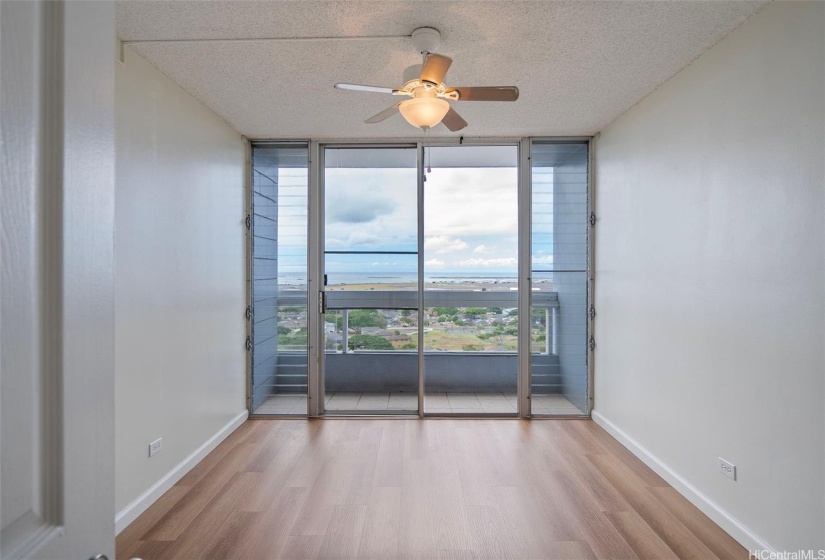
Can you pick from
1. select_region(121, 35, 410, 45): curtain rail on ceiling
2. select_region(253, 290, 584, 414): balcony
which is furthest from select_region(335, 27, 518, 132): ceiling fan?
select_region(253, 290, 584, 414): balcony

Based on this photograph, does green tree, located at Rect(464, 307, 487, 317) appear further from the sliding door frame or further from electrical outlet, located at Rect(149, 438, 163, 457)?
electrical outlet, located at Rect(149, 438, 163, 457)

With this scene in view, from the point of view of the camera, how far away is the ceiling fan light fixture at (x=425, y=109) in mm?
2133

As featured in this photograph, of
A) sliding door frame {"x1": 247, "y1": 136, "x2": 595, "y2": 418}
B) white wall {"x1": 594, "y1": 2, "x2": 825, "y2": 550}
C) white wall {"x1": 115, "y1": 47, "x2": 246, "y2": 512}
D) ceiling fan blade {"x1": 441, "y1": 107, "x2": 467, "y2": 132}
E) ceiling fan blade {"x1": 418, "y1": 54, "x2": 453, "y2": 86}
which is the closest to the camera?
white wall {"x1": 594, "y1": 2, "x2": 825, "y2": 550}

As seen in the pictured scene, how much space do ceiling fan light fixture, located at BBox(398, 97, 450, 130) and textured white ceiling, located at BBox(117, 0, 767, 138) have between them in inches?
14.1

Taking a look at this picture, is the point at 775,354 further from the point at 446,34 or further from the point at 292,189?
the point at 292,189

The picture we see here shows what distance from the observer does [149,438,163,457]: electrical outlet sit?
2408 millimetres

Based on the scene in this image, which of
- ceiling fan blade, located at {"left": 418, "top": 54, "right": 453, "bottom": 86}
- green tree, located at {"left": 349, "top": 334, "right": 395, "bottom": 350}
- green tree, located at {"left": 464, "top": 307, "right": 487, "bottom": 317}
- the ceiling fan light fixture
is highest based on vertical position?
ceiling fan blade, located at {"left": 418, "top": 54, "right": 453, "bottom": 86}

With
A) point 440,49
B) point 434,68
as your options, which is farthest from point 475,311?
point 434,68

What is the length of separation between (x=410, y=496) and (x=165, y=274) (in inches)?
79.6

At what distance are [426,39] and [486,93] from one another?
417 millimetres

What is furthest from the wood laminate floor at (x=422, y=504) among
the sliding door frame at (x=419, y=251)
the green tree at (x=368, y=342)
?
the green tree at (x=368, y=342)

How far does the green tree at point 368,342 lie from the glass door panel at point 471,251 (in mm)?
398

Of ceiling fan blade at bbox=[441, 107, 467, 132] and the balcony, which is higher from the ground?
ceiling fan blade at bbox=[441, 107, 467, 132]

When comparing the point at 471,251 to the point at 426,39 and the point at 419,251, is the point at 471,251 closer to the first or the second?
the point at 419,251
